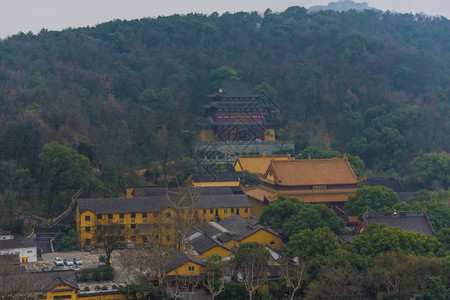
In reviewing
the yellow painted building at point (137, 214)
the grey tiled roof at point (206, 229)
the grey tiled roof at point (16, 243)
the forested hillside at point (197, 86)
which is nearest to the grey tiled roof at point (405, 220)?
the grey tiled roof at point (206, 229)

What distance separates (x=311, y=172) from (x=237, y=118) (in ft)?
49.4

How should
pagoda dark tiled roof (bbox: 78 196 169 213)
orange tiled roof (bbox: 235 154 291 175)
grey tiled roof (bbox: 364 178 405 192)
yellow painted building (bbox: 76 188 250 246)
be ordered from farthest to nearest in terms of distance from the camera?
orange tiled roof (bbox: 235 154 291 175) < grey tiled roof (bbox: 364 178 405 192) < pagoda dark tiled roof (bbox: 78 196 169 213) < yellow painted building (bbox: 76 188 250 246)

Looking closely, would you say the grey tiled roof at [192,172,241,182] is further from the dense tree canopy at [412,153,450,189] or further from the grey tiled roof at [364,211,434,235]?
the grey tiled roof at [364,211,434,235]

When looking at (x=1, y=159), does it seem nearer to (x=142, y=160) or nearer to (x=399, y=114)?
(x=142, y=160)

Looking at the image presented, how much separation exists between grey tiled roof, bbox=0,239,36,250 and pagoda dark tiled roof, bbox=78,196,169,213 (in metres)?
3.29

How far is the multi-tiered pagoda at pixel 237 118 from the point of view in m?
52.4

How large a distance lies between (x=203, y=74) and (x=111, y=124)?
50.4 ft

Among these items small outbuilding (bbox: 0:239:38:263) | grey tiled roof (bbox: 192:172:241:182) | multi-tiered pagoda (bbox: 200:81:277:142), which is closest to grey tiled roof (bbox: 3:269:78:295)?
small outbuilding (bbox: 0:239:38:263)

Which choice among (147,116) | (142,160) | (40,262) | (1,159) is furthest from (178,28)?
(40,262)

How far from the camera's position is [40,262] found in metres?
31.4

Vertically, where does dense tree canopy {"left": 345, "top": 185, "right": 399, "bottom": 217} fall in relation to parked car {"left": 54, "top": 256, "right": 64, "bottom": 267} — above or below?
above

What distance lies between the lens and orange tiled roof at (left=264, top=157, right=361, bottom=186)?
38.6m

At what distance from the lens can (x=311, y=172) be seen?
3919 centimetres

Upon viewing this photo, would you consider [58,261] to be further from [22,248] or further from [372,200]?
[372,200]
